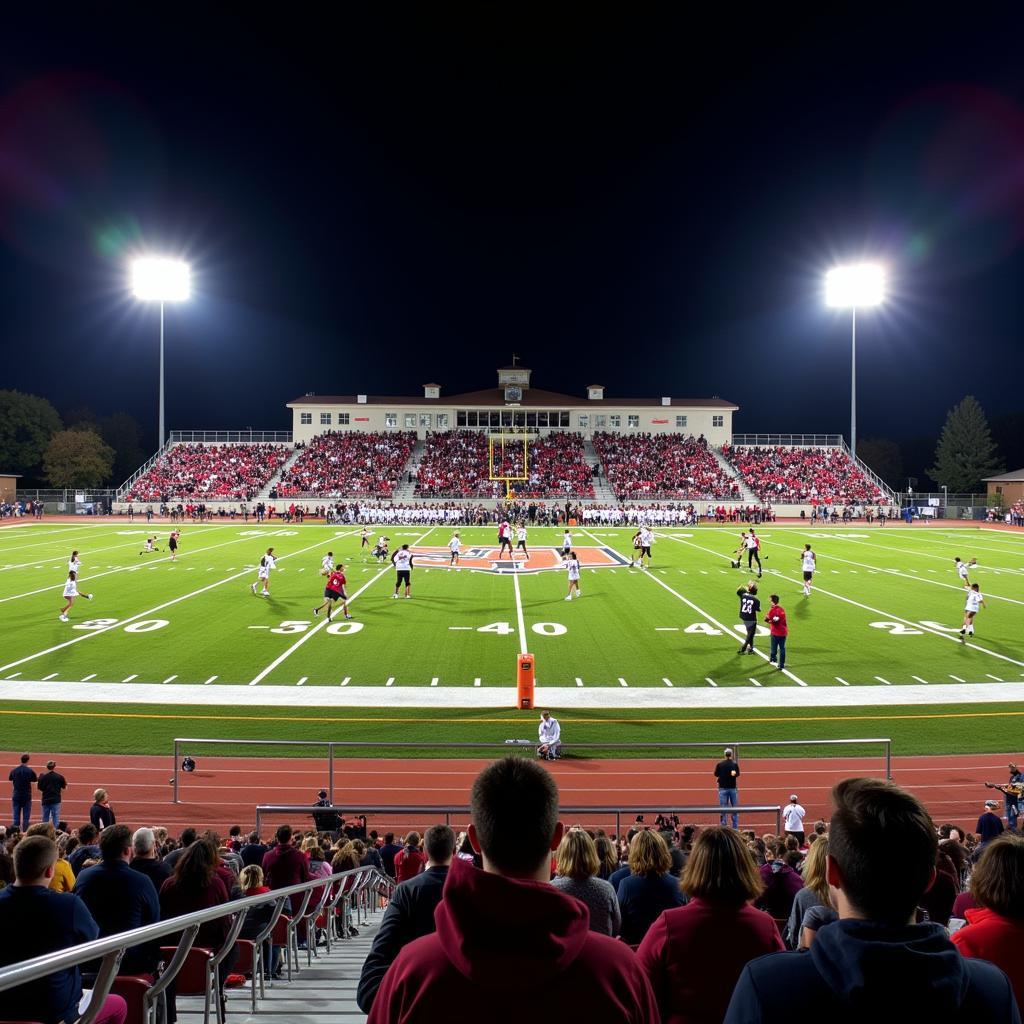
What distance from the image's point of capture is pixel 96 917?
183 inches

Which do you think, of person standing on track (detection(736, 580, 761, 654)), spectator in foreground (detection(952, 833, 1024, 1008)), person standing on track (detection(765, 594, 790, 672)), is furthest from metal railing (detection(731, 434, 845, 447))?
spectator in foreground (detection(952, 833, 1024, 1008))

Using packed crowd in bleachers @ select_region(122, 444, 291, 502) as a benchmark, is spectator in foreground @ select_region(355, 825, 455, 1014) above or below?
below

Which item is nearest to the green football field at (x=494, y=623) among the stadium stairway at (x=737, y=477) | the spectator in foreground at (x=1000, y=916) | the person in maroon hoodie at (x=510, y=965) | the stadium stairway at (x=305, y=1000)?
Answer: the stadium stairway at (x=305, y=1000)

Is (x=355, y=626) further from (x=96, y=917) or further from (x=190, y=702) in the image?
(x=96, y=917)

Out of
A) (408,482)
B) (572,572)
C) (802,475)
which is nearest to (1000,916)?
(572,572)

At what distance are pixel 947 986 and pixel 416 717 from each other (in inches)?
561

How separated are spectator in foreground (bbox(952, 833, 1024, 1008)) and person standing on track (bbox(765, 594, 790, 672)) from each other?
15847 millimetres

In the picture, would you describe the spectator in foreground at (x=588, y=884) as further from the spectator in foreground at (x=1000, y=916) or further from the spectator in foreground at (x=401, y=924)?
the spectator in foreground at (x=1000, y=916)

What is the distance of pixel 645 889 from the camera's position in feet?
15.9

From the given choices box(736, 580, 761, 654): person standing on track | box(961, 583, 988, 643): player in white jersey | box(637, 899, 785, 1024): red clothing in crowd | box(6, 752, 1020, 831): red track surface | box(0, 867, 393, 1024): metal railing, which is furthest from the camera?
box(961, 583, 988, 643): player in white jersey

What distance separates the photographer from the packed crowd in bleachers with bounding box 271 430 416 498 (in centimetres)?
7456

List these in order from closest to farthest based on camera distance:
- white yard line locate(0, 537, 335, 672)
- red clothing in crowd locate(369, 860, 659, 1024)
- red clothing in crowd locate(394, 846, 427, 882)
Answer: red clothing in crowd locate(369, 860, 659, 1024) < red clothing in crowd locate(394, 846, 427, 882) < white yard line locate(0, 537, 335, 672)

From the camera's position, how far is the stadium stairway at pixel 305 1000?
4637mm

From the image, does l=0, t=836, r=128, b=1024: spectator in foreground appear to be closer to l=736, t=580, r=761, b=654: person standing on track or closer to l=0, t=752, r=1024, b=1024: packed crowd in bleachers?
l=0, t=752, r=1024, b=1024: packed crowd in bleachers
